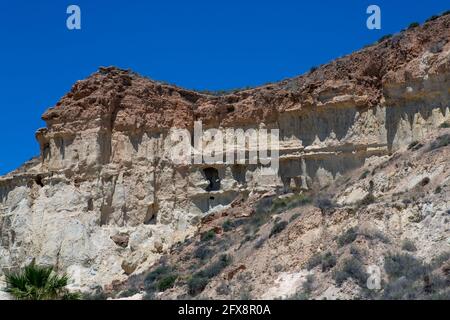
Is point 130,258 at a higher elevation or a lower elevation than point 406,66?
lower

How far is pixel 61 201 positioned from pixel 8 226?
4697mm

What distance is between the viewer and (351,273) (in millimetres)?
20453

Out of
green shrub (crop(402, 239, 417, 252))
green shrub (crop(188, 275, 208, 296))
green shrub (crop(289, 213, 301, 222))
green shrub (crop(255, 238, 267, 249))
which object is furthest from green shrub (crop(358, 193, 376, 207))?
green shrub (crop(188, 275, 208, 296))

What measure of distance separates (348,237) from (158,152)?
2231 cm

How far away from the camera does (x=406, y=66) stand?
3528 centimetres

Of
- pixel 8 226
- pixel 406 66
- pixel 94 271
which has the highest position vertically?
pixel 406 66

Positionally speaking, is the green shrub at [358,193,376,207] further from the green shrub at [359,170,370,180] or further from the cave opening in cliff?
the cave opening in cliff

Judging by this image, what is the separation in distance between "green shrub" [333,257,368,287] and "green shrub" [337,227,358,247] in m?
1.91

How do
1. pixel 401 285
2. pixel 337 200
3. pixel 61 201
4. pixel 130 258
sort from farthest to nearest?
pixel 61 201
pixel 130 258
pixel 337 200
pixel 401 285

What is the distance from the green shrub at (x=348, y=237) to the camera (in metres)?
22.8

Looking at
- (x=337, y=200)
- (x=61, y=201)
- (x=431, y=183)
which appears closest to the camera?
(x=431, y=183)

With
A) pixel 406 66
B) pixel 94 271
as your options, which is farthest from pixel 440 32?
pixel 94 271

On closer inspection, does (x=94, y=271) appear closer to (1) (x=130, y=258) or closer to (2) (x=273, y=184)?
(1) (x=130, y=258)

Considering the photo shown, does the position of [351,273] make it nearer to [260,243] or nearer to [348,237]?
[348,237]
